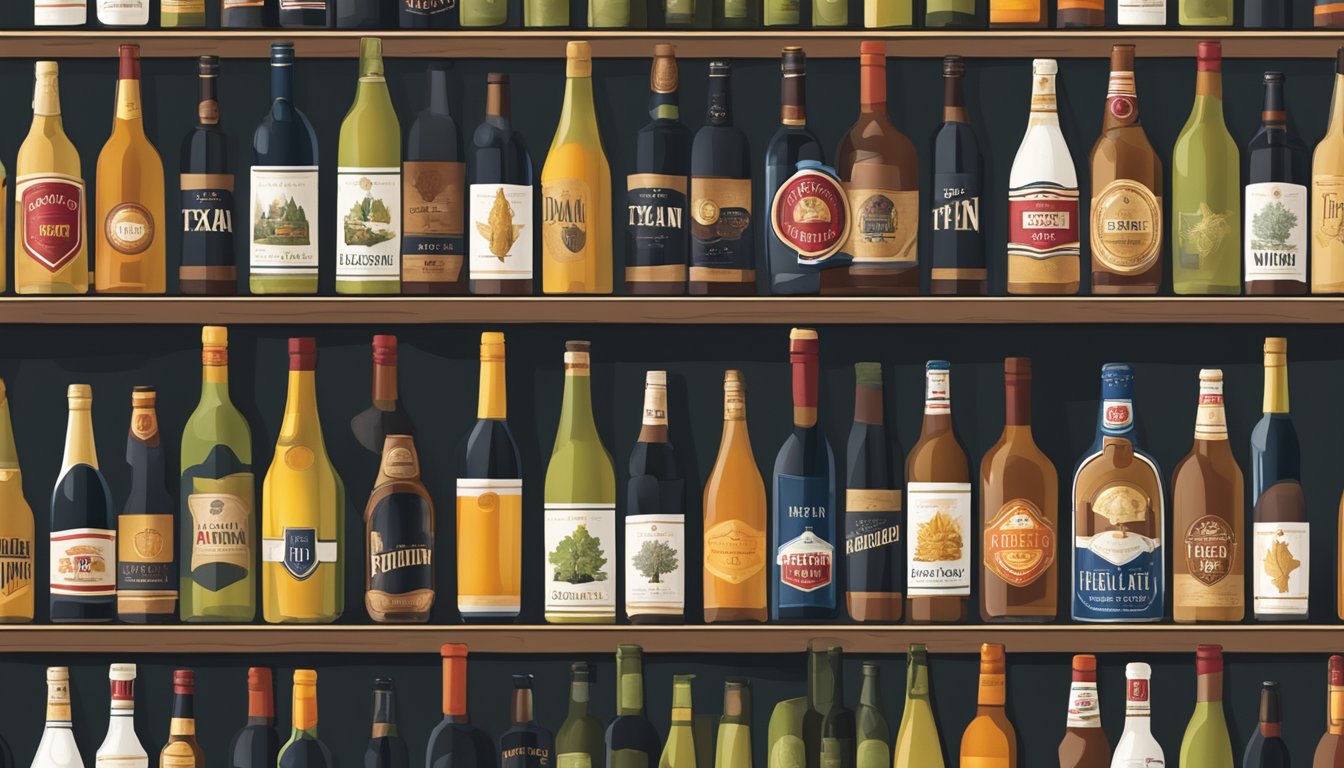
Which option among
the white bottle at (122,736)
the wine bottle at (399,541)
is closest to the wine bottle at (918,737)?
the wine bottle at (399,541)

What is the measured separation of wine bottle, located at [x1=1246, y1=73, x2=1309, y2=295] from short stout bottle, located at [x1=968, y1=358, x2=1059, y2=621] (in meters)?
0.29

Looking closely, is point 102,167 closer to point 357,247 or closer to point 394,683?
point 357,247

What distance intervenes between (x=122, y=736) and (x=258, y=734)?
18cm

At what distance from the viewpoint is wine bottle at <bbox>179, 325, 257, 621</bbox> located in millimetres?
1997

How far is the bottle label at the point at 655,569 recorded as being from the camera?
6.46 ft

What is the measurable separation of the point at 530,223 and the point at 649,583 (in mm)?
451

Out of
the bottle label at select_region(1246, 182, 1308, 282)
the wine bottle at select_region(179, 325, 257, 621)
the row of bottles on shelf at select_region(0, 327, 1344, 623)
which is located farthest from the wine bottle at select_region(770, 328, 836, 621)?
the wine bottle at select_region(179, 325, 257, 621)

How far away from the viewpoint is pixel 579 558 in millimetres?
1979

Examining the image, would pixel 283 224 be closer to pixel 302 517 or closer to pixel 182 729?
pixel 302 517

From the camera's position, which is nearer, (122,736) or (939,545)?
(939,545)

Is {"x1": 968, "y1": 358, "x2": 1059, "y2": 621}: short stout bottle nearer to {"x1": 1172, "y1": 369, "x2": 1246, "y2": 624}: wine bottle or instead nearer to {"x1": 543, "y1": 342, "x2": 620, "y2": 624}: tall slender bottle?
{"x1": 1172, "y1": 369, "x2": 1246, "y2": 624}: wine bottle

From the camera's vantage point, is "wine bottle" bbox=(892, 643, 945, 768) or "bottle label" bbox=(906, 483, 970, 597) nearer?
"bottle label" bbox=(906, 483, 970, 597)

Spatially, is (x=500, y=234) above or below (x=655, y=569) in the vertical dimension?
above

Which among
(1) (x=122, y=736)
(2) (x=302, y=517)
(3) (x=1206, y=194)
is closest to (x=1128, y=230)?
(3) (x=1206, y=194)
